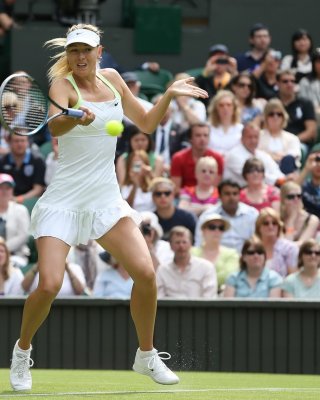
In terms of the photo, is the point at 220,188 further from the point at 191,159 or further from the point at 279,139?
the point at 279,139

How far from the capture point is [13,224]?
39.5 ft

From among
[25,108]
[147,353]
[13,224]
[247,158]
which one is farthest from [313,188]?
[25,108]

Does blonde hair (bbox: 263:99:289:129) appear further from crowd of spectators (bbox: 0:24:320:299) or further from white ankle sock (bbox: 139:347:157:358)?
white ankle sock (bbox: 139:347:157:358)

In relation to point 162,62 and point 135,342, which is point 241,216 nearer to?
point 135,342

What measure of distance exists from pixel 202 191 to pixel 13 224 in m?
1.85

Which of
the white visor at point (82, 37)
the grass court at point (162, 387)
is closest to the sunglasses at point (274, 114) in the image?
the grass court at point (162, 387)

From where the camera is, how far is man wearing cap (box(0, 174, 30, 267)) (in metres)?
12.0

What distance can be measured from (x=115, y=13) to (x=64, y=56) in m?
9.71

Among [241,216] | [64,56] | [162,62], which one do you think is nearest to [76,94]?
[64,56]

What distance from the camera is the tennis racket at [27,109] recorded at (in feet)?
22.0

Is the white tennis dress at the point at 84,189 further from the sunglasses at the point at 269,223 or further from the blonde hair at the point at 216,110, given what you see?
the blonde hair at the point at 216,110

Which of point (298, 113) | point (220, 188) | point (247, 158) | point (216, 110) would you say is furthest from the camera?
point (298, 113)

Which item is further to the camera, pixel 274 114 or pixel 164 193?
pixel 274 114

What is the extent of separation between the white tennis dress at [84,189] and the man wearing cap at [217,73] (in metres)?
7.50
